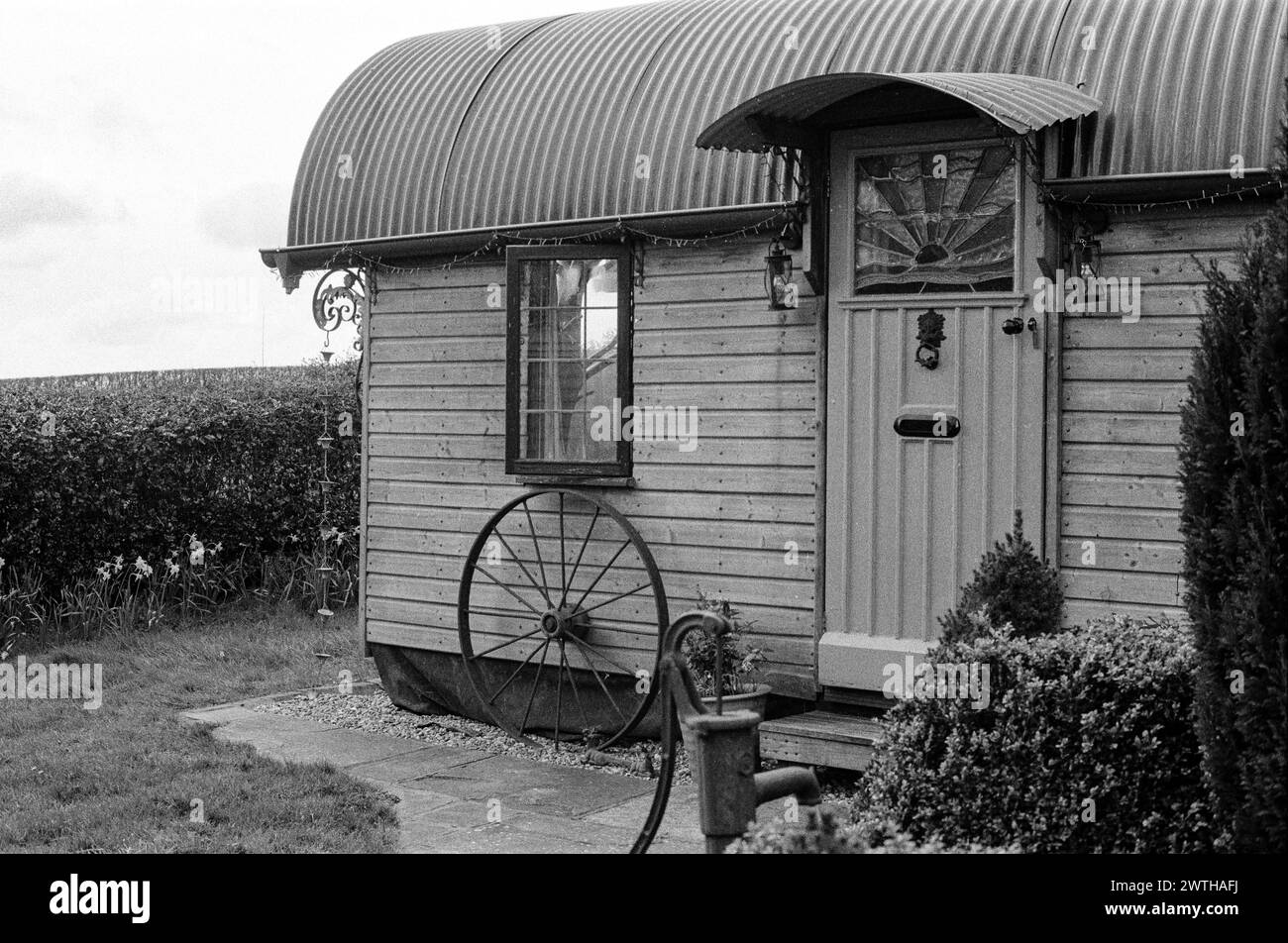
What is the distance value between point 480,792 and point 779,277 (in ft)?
9.81

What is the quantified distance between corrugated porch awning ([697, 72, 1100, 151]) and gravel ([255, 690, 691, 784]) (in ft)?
10.6

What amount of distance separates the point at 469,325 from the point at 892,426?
9.54ft

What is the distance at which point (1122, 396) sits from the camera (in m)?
6.77

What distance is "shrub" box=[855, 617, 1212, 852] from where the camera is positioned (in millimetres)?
4984

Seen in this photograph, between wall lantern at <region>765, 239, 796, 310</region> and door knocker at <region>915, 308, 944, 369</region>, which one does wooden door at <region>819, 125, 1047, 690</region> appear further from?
wall lantern at <region>765, 239, 796, 310</region>

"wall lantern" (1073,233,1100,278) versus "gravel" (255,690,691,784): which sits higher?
"wall lantern" (1073,233,1100,278)

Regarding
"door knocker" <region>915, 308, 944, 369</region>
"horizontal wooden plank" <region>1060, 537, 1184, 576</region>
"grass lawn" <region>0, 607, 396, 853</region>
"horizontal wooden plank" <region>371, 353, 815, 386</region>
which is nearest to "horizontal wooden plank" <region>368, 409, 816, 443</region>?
"horizontal wooden plank" <region>371, 353, 815, 386</region>

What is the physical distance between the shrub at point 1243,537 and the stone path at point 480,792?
2.39 meters

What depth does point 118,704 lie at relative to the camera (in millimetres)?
9133

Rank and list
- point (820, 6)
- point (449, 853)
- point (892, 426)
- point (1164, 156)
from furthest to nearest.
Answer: point (820, 6) < point (892, 426) < point (1164, 156) < point (449, 853)

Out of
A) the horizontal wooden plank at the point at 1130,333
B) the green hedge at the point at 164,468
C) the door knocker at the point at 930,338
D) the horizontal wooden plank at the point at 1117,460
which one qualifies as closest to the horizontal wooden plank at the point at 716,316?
the door knocker at the point at 930,338

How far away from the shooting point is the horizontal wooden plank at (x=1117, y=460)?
6.68 meters
